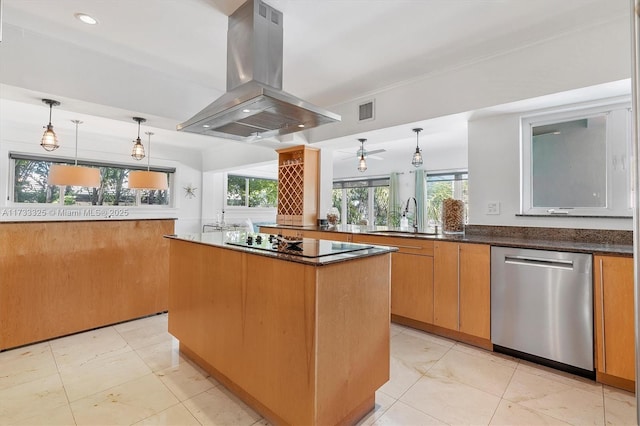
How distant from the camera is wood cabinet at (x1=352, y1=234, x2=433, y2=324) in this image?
2.91 meters

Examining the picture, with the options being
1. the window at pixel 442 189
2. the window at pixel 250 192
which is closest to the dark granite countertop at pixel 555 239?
the window at pixel 442 189

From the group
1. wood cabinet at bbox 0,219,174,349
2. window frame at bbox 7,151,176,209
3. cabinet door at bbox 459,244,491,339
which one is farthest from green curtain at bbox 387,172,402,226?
wood cabinet at bbox 0,219,174,349

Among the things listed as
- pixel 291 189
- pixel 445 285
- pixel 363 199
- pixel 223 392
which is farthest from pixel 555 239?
pixel 363 199

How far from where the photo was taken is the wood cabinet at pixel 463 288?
102 inches

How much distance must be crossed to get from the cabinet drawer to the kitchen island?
1.14 m

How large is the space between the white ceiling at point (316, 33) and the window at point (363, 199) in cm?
462

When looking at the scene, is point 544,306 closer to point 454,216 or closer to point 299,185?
point 454,216

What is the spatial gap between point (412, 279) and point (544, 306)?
1055 mm

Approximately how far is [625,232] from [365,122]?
249 centimetres

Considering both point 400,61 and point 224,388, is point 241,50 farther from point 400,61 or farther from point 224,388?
point 224,388

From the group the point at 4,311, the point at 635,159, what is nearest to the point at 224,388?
the point at 4,311

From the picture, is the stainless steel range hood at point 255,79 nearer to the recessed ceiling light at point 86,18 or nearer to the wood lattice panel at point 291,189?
the recessed ceiling light at point 86,18

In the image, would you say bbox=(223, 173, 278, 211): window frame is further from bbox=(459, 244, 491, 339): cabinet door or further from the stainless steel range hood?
bbox=(459, 244, 491, 339): cabinet door

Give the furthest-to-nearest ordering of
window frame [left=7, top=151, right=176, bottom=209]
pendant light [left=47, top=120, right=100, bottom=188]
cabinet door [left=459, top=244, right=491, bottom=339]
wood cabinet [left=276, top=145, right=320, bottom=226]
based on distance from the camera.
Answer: window frame [left=7, top=151, right=176, bottom=209] → wood cabinet [left=276, top=145, right=320, bottom=226] → pendant light [left=47, top=120, right=100, bottom=188] → cabinet door [left=459, top=244, right=491, bottom=339]
